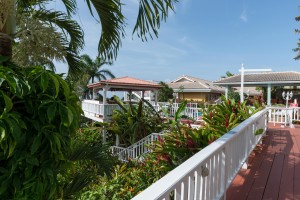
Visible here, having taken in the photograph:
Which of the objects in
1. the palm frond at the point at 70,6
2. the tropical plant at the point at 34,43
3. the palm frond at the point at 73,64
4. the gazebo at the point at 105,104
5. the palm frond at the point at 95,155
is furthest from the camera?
the gazebo at the point at 105,104

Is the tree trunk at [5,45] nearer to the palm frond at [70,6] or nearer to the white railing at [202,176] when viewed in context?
the palm frond at [70,6]

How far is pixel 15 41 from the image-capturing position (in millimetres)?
2094

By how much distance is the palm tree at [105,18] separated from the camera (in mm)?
1903

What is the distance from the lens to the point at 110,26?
286 cm

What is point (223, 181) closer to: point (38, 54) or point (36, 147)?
point (36, 147)

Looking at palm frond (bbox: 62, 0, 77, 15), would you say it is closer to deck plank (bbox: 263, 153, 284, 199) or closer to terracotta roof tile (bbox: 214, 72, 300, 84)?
deck plank (bbox: 263, 153, 284, 199)

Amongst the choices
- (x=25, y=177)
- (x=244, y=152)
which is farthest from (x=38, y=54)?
(x=244, y=152)

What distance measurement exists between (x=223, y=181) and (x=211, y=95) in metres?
31.3

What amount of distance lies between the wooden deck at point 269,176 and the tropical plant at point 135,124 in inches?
272

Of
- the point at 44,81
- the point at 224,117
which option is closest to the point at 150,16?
the point at 44,81

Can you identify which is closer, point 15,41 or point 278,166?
point 15,41

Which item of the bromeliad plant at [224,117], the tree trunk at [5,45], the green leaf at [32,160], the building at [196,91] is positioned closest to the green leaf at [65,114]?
the green leaf at [32,160]

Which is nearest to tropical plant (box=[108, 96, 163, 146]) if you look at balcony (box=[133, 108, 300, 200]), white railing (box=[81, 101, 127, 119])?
white railing (box=[81, 101, 127, 119])

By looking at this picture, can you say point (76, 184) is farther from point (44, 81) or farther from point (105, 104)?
point (105, 104)
